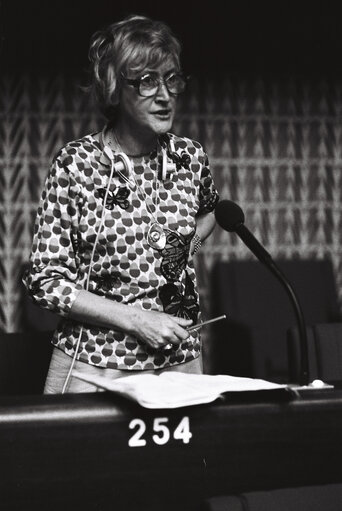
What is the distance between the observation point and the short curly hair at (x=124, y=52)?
81.1 inches

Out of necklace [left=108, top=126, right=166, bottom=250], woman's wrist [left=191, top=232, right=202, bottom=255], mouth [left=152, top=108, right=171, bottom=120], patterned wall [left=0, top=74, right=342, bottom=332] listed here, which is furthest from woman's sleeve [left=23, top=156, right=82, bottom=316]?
patterned wall [left=0, top=74, right=342, bottom=332]

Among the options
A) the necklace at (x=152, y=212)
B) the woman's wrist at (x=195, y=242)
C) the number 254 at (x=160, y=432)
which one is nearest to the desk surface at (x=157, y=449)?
the number 254 at (x=160, y=432)

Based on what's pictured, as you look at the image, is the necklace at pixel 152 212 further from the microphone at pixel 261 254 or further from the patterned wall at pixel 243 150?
the patterned wall at pixel 243 150

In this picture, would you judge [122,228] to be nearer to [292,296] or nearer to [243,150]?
[292,296]

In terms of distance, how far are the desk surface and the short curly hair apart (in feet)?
3.09

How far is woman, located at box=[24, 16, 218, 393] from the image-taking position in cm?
192

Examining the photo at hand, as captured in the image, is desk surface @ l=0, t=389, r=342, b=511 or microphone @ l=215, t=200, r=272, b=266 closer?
desk surface @ l=0, t=389, r=342, b=511

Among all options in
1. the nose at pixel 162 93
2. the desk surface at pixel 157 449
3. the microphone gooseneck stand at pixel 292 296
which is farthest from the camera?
the nose at pixel 162 93

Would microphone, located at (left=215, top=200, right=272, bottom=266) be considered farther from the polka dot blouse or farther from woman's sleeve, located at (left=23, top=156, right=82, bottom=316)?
woman's sleeve, located at (left=23, top=156, right=82, bottom=316)

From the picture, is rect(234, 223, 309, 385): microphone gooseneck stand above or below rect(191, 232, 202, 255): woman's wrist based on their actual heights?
below

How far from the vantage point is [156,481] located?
1.35 m

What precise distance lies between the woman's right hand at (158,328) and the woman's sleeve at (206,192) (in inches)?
22.5

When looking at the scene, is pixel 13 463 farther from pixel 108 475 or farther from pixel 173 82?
pixel 173 82

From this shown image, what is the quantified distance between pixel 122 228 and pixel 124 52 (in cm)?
43
